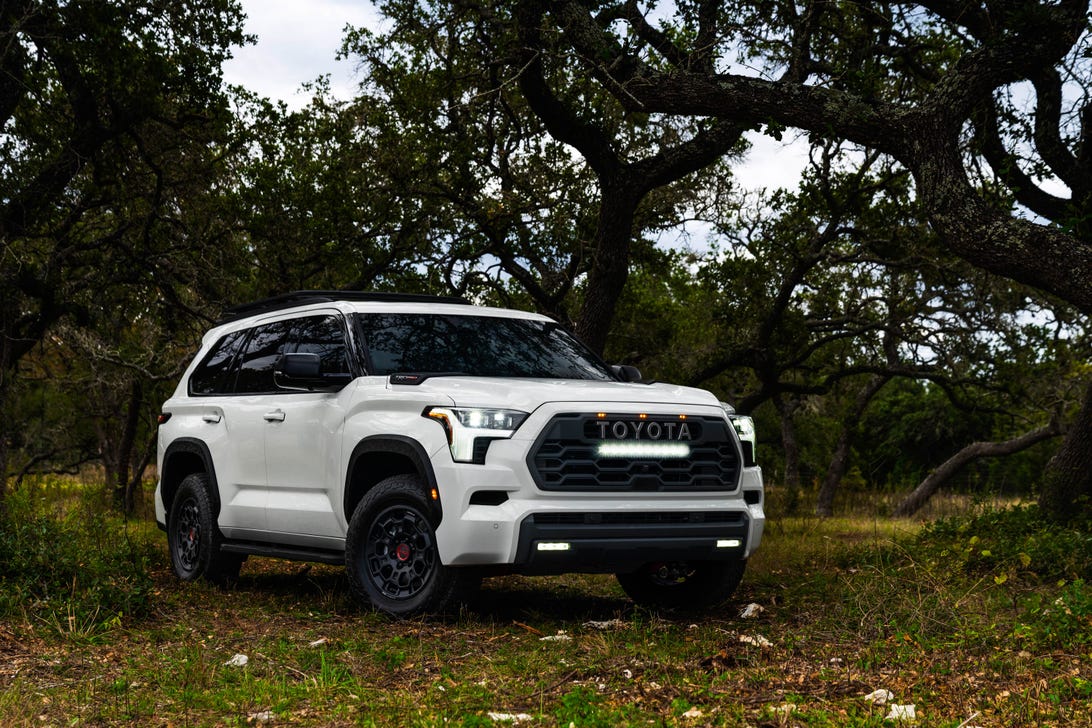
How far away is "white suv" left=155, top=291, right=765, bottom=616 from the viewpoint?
22.2ft

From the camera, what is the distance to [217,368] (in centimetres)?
980

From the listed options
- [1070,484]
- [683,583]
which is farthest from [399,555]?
[1070,484]

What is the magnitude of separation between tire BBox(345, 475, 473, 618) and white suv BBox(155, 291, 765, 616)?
1 cm

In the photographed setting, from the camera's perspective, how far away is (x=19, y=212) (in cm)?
1509

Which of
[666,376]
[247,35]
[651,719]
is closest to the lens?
[651,719]

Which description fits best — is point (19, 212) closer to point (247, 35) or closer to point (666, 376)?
point (247, 35)

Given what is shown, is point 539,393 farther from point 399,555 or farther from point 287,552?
point 287,552

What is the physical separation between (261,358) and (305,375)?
5.74 ft

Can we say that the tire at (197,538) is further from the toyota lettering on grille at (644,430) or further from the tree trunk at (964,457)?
the tree trunk at (964,457)

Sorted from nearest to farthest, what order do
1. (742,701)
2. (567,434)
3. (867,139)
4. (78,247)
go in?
1. (742,701)
2. (567,434)
3. (867,139)
4. (78,247)

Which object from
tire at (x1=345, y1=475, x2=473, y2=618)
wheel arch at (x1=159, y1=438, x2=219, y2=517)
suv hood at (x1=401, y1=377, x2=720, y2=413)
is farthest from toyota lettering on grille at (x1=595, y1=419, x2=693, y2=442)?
wheel arch at (x1=159, y1=438, x2=219, y2=517)

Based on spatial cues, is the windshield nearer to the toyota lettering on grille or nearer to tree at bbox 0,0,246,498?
the toyota lettering on grille

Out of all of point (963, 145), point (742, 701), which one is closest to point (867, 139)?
point (963, 145)

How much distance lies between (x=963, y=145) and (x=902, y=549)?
4.82 m
